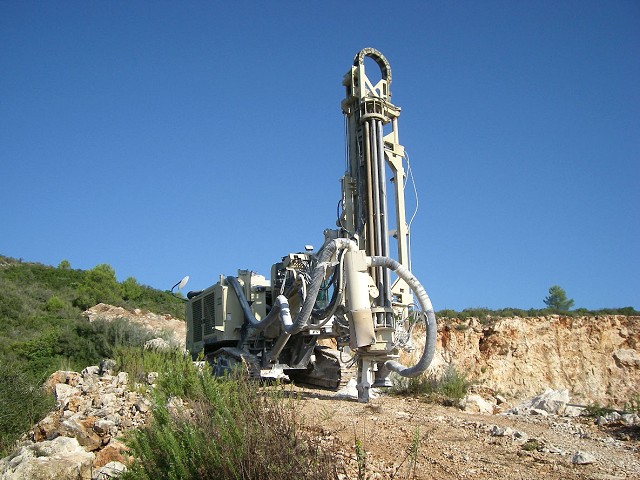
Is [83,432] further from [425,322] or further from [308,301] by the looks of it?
[425,322]

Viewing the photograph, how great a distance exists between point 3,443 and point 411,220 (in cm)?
882

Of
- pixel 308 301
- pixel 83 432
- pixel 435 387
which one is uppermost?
pixel 308 301

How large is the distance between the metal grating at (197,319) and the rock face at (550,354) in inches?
480

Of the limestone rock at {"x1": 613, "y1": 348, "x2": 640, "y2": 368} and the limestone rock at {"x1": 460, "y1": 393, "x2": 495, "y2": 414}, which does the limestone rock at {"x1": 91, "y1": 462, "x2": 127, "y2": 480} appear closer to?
the limestone rock at {"x1": 460, "y1": 393, "x2": 495, "y2": 414}

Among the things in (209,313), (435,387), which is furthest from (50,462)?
(209,313)

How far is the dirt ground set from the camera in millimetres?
6578

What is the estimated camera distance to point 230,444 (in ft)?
17.6

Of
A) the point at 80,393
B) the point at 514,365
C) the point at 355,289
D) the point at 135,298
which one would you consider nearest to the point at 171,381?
the point at 80,393

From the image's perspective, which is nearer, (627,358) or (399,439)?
(399,439)

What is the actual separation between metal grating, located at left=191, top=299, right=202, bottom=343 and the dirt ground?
646cm

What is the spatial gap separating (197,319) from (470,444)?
33.9ft

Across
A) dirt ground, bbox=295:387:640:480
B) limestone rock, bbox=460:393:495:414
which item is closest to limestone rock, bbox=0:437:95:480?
dirt ground, bbox=295:387:640:480

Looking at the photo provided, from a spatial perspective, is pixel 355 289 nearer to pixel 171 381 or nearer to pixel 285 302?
pixel 285 302

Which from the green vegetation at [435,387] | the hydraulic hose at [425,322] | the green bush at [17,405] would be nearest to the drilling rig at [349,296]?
the hydraulic hose at [425,322]
